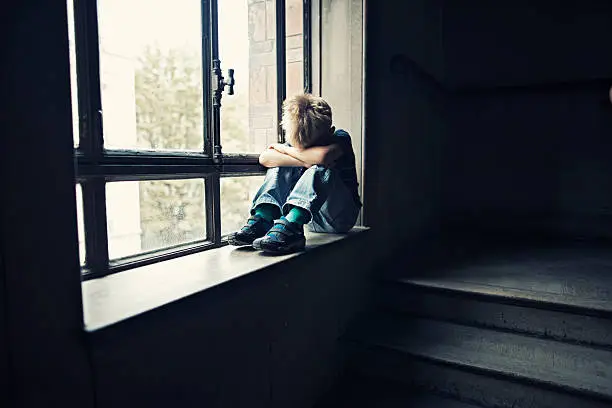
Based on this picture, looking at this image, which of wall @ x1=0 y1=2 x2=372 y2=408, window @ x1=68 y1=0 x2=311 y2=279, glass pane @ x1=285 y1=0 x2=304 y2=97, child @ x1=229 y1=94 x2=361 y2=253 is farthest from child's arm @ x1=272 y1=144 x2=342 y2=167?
wall @ x1=0 y1=2 x2=372 y2=408

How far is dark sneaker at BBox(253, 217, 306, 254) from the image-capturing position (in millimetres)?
1469

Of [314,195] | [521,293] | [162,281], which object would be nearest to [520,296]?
[521,293]

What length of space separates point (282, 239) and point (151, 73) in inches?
25.7

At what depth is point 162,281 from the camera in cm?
118

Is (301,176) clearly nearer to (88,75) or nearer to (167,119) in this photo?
(167,119)

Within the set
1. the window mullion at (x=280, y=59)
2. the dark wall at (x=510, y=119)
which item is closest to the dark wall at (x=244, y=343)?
the window mullion at (x=280, y=59)

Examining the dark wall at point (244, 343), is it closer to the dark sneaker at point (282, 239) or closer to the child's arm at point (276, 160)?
the dark sneaker at point (282, 239)

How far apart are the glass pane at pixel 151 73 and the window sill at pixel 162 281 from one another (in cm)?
37

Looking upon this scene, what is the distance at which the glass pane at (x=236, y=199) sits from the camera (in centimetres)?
170

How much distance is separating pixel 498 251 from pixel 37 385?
2549mm

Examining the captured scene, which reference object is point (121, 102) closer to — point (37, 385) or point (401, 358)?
Result: point (37, 385)

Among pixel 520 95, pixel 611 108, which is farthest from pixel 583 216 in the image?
pixel 520 95

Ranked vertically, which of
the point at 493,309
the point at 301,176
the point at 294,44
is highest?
the point at 294,44

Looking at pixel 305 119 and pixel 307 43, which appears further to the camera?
pixel 307 43
